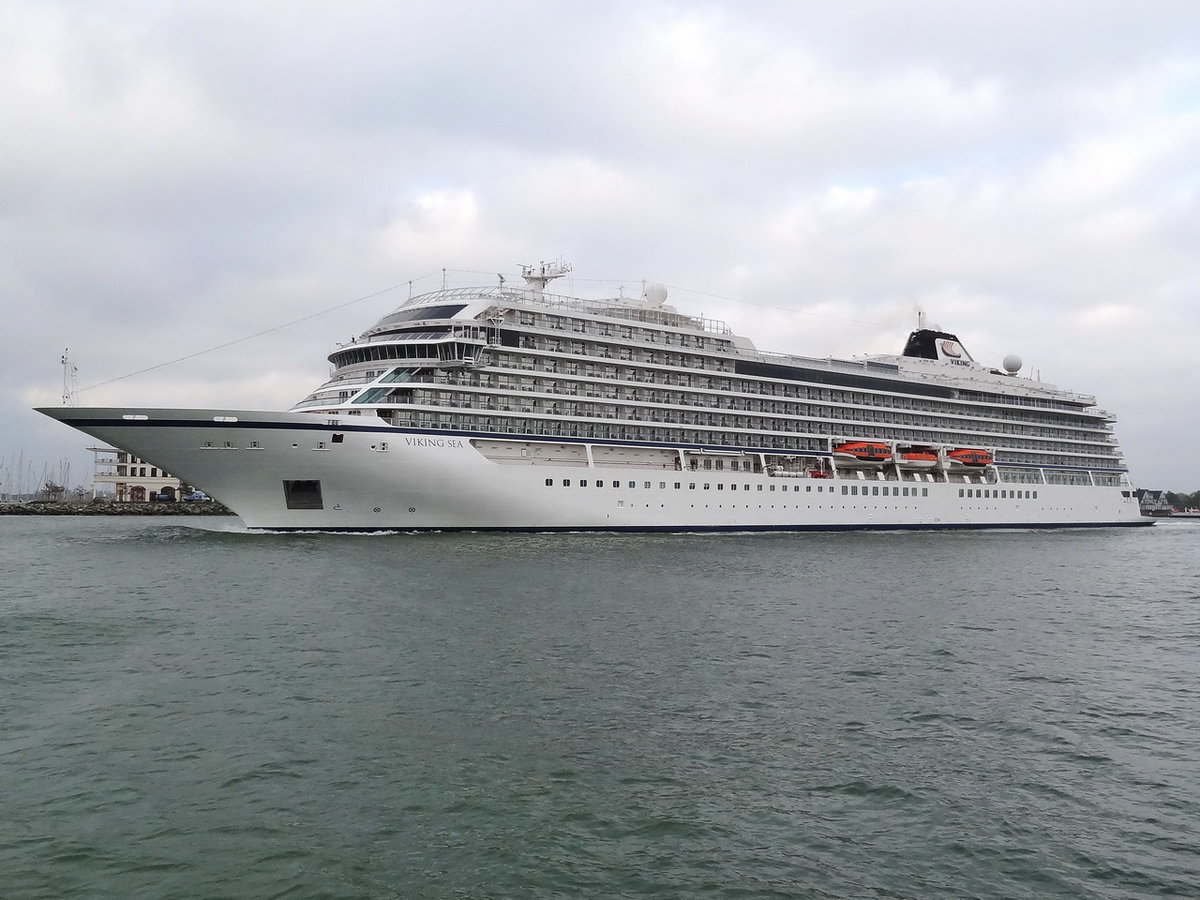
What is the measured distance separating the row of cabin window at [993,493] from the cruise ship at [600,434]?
196mm

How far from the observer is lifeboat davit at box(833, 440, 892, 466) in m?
63.5

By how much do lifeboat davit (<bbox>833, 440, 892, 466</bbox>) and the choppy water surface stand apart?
37808mm

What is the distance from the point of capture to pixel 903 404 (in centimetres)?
7012

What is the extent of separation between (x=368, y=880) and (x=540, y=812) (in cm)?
239

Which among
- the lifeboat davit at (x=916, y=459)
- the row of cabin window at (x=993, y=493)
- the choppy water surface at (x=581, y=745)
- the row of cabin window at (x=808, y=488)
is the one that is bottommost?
the choppy water surface at (x=581, y=745)

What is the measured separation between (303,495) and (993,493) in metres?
59.3

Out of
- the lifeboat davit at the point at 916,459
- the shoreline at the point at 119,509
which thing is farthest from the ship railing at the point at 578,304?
the shoreline at the point at 119,509

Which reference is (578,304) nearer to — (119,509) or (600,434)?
(600,434)

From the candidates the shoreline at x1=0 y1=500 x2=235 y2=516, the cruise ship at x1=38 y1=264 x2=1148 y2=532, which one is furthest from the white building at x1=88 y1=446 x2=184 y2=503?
the cruise ship at x1=38 y1=264 x2=1148 y2=532

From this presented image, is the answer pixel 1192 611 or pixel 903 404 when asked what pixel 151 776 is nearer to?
pixel 1192 611

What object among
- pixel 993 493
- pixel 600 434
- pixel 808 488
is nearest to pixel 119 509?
pixel 600 434

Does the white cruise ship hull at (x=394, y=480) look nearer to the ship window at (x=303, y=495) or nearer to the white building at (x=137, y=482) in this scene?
the ship window at (x=303, y=495)

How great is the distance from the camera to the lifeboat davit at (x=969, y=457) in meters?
69.8

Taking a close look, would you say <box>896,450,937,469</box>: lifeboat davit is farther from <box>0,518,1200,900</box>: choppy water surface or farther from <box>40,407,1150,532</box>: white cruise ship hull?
<box>0,518,1200,900</box>: choppy water surface
